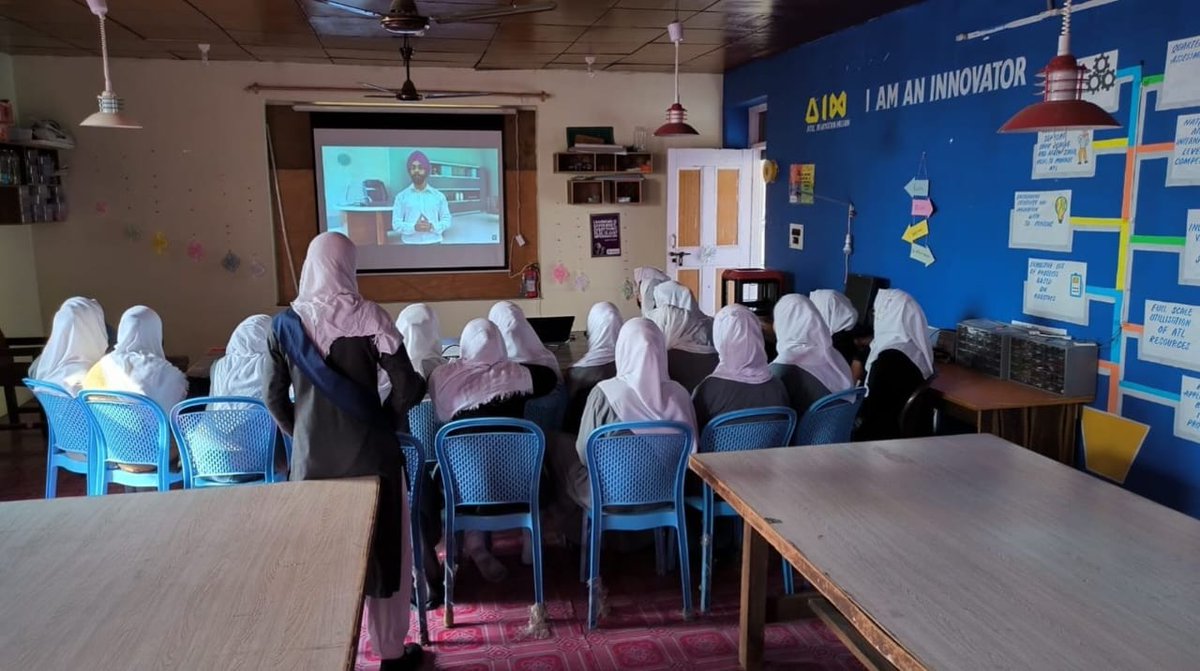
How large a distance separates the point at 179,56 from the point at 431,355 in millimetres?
4199

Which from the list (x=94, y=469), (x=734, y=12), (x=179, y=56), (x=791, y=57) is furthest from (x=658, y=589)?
(x=179, y=56)

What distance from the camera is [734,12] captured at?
486cm

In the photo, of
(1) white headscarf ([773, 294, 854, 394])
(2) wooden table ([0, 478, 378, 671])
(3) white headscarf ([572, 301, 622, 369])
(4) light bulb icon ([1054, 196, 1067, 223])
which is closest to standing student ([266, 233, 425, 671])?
(2) wooden table ([0, 478, 378, 671])

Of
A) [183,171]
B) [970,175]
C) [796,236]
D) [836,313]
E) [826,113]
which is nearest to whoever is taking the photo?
[970,175]

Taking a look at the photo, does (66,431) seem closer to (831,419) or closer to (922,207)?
(831,419)

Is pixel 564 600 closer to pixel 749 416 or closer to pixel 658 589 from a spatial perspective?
pixel 658 589

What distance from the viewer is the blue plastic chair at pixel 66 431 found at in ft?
10.8

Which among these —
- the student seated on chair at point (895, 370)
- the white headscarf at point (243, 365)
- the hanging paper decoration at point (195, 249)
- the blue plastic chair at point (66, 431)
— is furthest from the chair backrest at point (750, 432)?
the hanging paper decoration at point (195, 249)

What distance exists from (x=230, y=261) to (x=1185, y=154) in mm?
6680

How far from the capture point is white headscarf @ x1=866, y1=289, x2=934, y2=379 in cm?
379

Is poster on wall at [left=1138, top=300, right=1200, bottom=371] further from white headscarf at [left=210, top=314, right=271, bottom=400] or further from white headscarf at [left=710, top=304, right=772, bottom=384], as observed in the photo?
white headscarf at [left=210, top=314, right=271, bottom=400]

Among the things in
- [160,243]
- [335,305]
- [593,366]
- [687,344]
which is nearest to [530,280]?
[160,243]

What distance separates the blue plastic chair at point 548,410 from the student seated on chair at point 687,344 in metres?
0.69

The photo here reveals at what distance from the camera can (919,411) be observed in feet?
12.1
